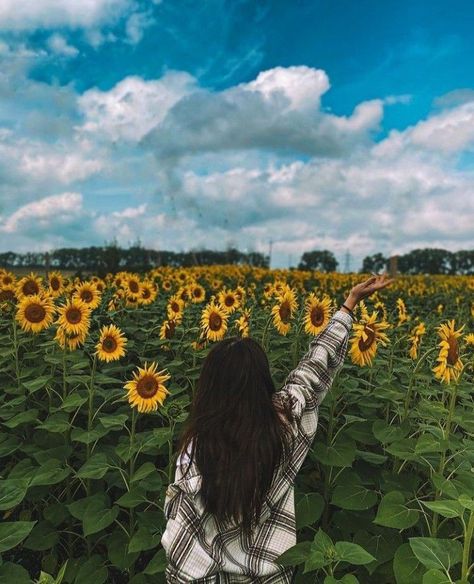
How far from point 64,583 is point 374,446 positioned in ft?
6.93

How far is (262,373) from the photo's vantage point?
2.70 meters

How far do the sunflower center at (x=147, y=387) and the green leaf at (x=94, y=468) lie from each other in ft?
1.40

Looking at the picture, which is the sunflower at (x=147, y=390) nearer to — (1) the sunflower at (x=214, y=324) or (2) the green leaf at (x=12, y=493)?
(2) the green leaf at (x=12, y=493)

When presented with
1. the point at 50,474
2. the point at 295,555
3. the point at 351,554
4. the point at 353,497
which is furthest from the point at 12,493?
the point at 353,497

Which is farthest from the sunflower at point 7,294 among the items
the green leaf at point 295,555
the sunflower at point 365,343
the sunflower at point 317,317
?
the green leaf at point 295,555

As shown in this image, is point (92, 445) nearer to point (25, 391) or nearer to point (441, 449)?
point (25, 391)

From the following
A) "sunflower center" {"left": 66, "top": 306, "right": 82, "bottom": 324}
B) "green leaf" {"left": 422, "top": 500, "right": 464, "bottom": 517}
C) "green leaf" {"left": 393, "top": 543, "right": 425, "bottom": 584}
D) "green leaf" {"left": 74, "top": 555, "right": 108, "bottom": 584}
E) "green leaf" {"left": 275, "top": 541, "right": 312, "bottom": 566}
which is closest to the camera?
"green leaf" {"left": 422, "top": 500, "right": 464, "bottom": 517}

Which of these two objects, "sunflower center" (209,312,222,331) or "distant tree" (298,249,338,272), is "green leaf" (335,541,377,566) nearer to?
"sunflower center" (209,312,222,331)

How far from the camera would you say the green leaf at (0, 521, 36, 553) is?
2.67 meters

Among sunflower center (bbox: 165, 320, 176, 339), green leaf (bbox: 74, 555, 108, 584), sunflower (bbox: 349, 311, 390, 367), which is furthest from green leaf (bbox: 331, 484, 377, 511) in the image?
sunflower center (bbox: 165, 320, 176, 339)

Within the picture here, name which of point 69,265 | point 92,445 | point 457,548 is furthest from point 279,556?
point 69,265

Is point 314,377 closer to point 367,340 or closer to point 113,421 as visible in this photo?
point 367,340

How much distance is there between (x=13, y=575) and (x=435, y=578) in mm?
1876

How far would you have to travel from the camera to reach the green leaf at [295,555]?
2.54 m
